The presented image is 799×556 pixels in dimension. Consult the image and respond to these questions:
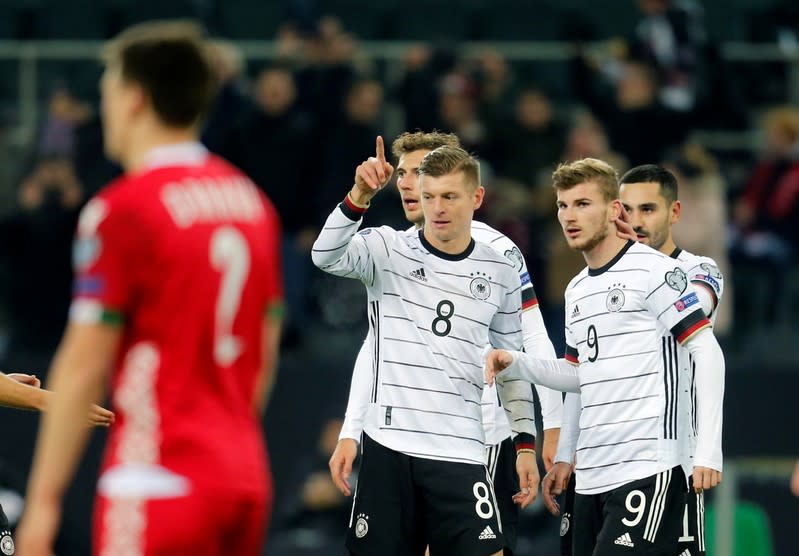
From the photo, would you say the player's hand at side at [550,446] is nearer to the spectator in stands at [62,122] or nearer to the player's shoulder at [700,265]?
the player's shoulder at [700,265]

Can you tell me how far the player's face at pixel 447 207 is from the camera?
740 centimetres

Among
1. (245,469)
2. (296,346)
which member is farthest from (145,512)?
(296,346)

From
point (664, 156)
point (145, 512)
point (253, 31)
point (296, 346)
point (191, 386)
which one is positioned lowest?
point (145, 512)

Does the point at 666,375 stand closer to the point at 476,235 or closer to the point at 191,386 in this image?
the point at 476,235

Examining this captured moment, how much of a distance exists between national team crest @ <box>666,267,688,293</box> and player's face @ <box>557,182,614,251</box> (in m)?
0.40

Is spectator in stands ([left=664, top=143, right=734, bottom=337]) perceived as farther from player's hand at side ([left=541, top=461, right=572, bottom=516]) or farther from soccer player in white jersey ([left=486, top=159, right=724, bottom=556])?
soccer player in white jersey ([left=486, top=159, right=724, bottom=556])

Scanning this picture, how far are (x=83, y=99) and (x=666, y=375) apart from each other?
380 inches

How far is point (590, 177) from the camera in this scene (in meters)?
7.52

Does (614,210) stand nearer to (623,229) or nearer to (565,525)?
(623,229)

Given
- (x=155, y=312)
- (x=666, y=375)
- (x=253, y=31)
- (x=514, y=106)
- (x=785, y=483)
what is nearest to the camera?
(x=155, y=312)

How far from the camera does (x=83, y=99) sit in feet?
51.2

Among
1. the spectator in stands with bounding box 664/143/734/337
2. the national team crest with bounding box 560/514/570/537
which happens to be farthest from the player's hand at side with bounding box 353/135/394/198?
the spectator in stands with bounding box 664/143/734/337

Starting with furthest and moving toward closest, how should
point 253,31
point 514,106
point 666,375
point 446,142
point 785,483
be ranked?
point 253,31
point 514,106
point 785,483
point 446,142
point 666,375

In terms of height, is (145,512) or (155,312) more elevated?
(155,312)
